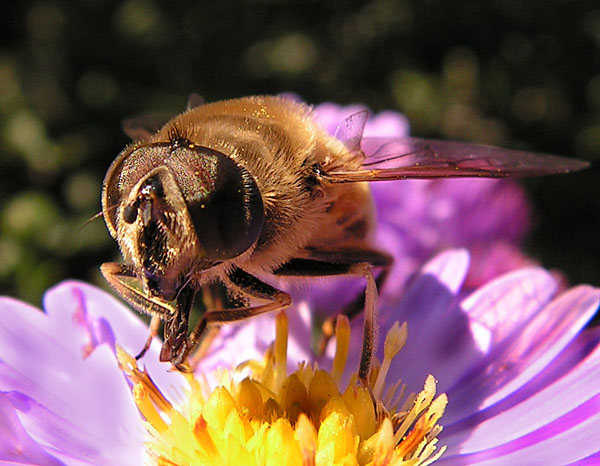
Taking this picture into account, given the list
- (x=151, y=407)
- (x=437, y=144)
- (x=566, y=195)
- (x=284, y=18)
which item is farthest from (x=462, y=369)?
(x=284, y=18)

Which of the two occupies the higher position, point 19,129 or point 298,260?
point 19,129

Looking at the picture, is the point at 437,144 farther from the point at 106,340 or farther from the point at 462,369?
the point at 106,340

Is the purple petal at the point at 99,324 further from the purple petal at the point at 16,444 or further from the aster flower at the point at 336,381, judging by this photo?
the purple petal at the point at 16,444

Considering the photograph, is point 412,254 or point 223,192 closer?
point 223,192

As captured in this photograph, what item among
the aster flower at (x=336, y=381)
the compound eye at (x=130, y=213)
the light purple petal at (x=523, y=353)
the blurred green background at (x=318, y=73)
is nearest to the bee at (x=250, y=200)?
the compound eye at (x=130, y=213)

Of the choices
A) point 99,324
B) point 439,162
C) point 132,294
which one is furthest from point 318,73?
point 132,294

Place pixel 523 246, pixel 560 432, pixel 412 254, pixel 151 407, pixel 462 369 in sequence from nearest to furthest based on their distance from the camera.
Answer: pixel 560 432
pixel 151 407
pixel 462 369
pixel 412 254
pixel 523 246
